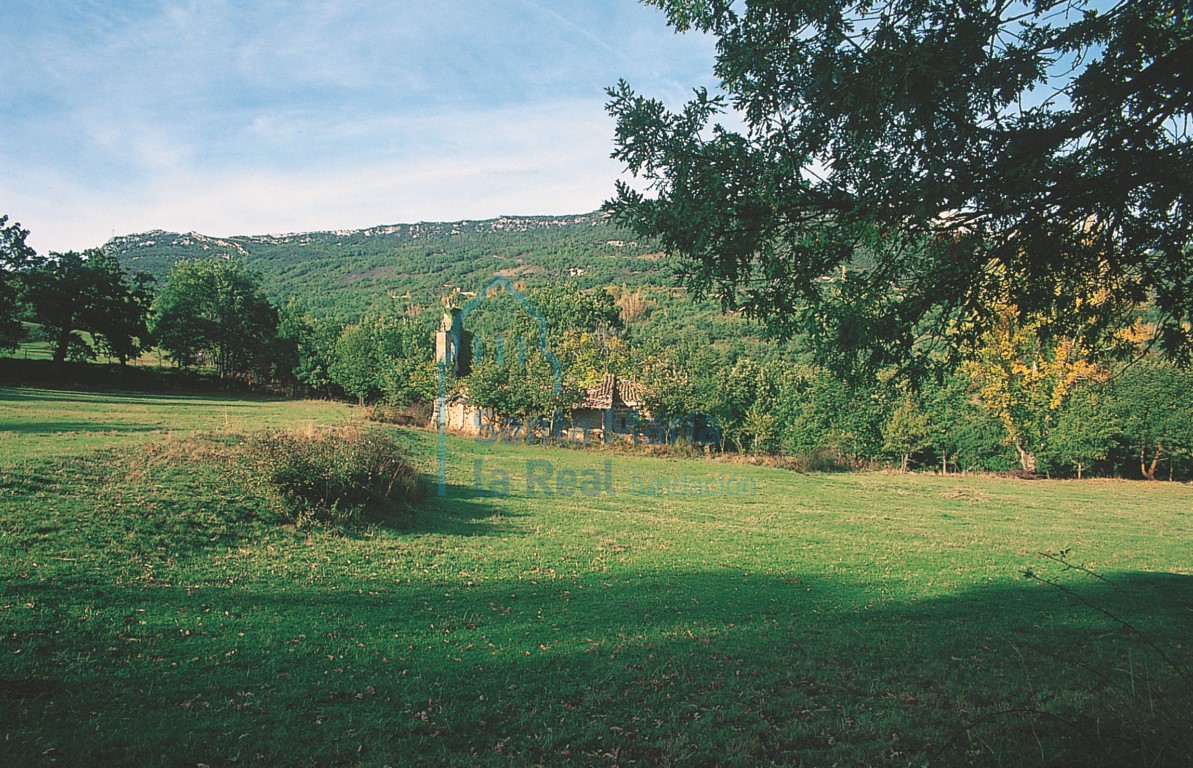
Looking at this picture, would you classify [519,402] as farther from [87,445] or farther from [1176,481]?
[1176,481]

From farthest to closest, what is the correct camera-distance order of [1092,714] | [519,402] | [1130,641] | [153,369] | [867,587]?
[153,369]
[519,402]
[867,587]
[1130,641]
[1092,714]

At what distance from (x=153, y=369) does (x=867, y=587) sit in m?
63.0

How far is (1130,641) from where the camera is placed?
9016mm

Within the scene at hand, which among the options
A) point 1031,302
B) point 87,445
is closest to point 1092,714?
point 1031,302

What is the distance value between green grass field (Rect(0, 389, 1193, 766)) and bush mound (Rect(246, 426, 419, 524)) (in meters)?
0.65

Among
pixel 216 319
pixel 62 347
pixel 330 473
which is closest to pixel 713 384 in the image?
pixel 330 473

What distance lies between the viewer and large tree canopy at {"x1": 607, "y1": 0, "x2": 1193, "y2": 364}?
19.2ft

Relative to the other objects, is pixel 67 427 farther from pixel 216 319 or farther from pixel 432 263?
pixel 432 263

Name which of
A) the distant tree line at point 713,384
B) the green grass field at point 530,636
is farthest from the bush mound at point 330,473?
the distant tree line at point 713,384

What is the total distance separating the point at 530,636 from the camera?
→ 860 centimetres

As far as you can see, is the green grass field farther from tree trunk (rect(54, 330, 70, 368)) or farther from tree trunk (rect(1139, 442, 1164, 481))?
tree trunk (rect(54, 330, 70, 368))

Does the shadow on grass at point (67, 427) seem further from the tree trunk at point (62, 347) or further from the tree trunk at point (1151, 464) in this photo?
the tree trunk at point (1151, 464)

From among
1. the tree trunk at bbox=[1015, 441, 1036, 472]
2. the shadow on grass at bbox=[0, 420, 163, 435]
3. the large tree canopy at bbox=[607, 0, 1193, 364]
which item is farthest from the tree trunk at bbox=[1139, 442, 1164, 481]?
the shadow on grass at bbox=[0, 420, 163, 435]

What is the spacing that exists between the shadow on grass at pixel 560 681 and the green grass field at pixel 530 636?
36mm
